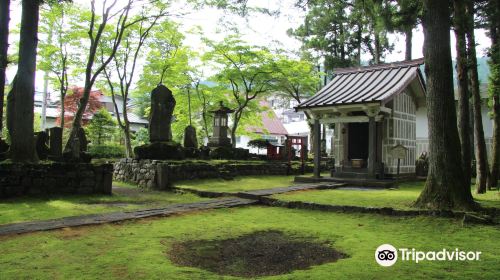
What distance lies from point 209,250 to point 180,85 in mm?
21774

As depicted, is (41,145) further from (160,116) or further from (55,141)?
(160,116)

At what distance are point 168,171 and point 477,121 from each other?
10670 millimetres

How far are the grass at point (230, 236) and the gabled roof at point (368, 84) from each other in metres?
7.74

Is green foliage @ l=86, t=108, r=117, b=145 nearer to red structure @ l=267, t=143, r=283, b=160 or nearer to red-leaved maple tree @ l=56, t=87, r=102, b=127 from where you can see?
red-leaved maple tree @ l=56, t=87, r=102, b=127

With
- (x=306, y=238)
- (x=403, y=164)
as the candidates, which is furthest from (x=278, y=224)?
(x=403, y=164)

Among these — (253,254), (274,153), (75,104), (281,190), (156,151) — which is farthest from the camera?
(75,104)

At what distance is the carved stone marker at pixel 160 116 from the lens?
1622 centimetres

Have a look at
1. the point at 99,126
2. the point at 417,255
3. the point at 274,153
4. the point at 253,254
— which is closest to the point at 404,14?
the point at 417,255

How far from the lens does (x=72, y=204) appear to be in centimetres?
937

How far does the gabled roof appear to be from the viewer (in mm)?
15008

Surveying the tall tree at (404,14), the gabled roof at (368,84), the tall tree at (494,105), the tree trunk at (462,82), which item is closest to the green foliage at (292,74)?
the gabled roof at (368,84)

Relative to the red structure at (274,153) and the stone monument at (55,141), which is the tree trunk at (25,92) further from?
the red structure at (274,153)

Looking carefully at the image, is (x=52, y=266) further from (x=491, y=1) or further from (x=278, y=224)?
(x=491, y=1)

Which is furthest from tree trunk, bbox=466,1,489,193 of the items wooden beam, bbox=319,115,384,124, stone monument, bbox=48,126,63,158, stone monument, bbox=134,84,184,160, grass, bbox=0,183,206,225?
stone monument, bbox=48,126,63,158
